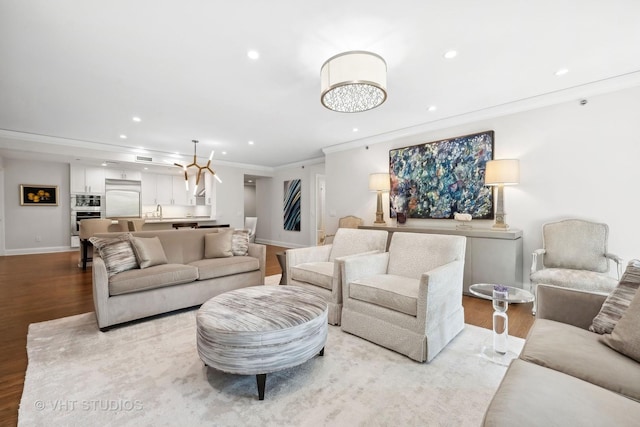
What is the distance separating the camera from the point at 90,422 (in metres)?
1.42

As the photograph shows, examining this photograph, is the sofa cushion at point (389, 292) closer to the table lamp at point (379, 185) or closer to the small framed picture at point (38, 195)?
the table lamp at point (379, 185)

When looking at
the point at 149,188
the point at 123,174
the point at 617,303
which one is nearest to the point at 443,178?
the point at 617,303

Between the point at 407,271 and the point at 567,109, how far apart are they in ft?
9.29

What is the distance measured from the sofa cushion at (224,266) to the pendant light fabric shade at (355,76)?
7.33 feet

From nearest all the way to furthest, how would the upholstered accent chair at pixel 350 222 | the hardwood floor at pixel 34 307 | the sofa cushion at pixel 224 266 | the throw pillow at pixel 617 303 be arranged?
the throw pillow at pixel 617 303 < the hardwood floor at pixel 34 307 < the sofa cushion at pixel 224 266 < the upholstered accent chair at pixel 350 222

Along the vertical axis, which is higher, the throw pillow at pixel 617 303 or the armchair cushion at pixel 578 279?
the throw pillow at pixel 617 303

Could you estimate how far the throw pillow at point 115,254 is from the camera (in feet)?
8.86

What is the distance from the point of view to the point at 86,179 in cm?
704

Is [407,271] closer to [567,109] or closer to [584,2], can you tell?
[584,2]

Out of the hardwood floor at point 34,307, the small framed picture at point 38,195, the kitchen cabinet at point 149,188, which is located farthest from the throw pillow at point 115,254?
the small framed picture at point 38,195

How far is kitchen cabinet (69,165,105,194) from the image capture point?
6879 mm

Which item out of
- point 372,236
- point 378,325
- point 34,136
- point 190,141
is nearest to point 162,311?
point 378,325

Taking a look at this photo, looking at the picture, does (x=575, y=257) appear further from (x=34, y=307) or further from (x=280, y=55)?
(x=34, y=307)

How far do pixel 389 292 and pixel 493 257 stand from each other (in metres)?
2.04
